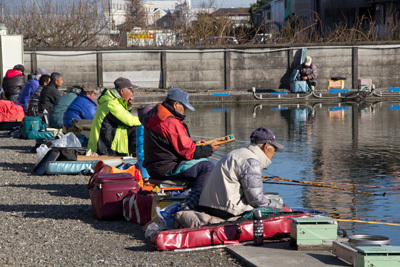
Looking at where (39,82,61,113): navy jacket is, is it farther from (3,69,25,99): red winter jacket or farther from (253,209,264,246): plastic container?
(253,209,264,246): plastic container

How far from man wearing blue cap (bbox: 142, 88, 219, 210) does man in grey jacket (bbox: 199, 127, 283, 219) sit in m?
1.03

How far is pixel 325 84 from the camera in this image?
30703 millimetres

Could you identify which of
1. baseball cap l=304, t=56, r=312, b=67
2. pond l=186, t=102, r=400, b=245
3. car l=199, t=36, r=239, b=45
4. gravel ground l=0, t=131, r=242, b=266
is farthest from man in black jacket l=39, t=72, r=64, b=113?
car l=199, t=36, r=239, b=45

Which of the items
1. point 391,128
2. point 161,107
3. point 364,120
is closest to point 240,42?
point 364,120

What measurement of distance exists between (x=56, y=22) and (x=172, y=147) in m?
27.5

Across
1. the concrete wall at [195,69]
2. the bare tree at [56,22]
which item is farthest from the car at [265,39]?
the bare tree at [56,22]

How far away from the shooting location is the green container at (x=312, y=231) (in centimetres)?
607

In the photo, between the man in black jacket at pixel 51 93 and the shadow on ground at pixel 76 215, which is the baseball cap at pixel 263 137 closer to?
the shadow on ground at pixel 76 215

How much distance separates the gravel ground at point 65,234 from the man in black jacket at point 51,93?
4750 millimetres

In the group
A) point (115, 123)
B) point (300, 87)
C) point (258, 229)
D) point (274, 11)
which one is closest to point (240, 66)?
point (300, 87)

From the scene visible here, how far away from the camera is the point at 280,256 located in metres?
5.89

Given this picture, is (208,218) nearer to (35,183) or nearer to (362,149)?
(35,183)

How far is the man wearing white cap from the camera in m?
28.6

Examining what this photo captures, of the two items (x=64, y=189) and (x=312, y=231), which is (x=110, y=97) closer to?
(x=64, y=189)
